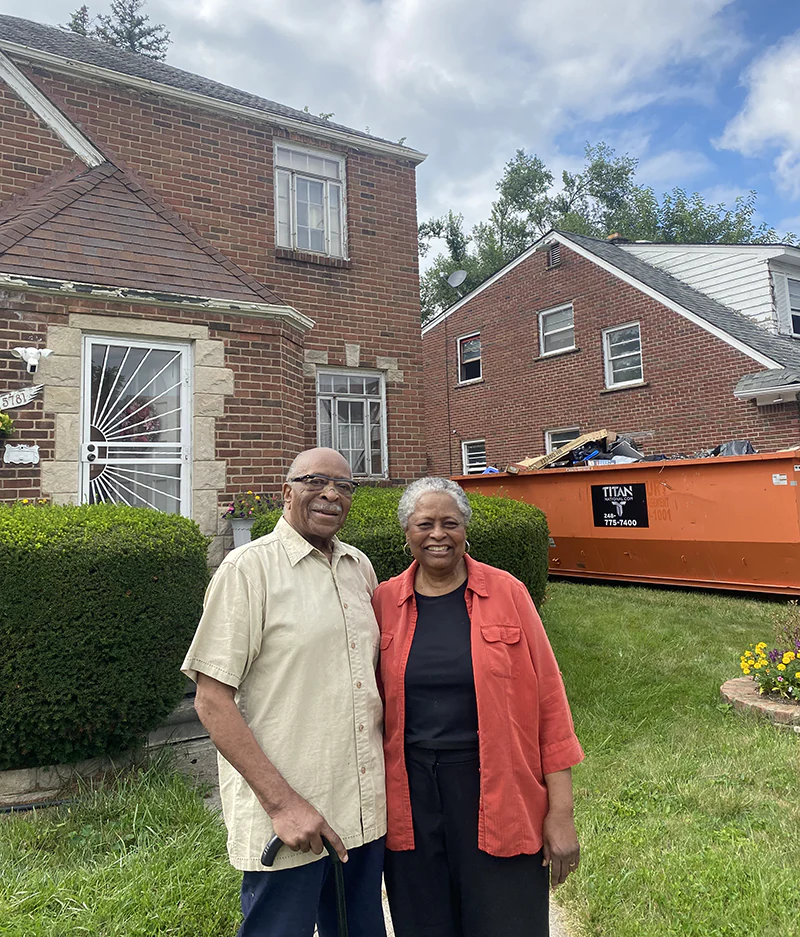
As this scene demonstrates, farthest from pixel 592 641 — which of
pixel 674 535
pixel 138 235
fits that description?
pixel 138 235

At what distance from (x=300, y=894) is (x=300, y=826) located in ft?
0.78

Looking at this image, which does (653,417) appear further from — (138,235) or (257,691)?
(257,691)

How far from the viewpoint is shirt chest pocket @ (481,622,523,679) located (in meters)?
1.92

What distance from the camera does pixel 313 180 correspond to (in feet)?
31.8

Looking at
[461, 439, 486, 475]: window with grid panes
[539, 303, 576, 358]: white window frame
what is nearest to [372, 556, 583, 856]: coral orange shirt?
[539, 303, 576, 358]: white window frame

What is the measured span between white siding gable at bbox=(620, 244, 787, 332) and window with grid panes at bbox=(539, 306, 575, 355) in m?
2.84

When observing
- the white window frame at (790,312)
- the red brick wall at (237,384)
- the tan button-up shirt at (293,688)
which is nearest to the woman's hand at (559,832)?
the tan button-up shirt at (293,688)

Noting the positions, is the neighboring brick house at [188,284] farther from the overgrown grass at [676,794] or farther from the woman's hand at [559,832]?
the woman's hand at [559,832]

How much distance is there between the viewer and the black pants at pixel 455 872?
1.88 m

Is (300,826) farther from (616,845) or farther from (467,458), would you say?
(467,458)

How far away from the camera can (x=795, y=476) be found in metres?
7.78

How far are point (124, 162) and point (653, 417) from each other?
35.2ft

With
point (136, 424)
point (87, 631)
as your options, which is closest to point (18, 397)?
point (136, 424)

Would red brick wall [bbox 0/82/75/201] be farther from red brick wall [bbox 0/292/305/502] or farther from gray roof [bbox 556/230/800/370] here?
gray roof [bbox 556/230/800/370]
